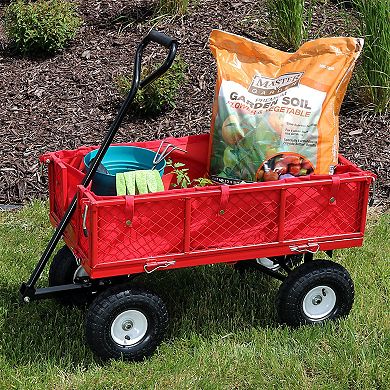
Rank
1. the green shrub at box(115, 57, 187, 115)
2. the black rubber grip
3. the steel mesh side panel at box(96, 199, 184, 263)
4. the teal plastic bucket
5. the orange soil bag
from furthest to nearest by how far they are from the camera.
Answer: the green shrub at box(115, 57, 187, 115)
the teal plastic bucket
the orange soil bag
the black rubber grip
the steel mesh side panel at box(96, 199, 184, 263)

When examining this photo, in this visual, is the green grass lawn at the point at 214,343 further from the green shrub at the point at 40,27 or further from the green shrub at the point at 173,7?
the green shrub at the point at 173,7

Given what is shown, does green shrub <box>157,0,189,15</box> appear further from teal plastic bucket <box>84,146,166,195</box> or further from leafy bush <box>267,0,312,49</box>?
teal plastic bucket <box>84,146,166,195</box>

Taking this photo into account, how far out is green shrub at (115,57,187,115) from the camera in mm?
5879

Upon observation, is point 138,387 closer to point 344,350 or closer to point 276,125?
point 344,350

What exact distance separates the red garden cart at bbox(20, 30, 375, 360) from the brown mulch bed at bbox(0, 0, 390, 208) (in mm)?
1621

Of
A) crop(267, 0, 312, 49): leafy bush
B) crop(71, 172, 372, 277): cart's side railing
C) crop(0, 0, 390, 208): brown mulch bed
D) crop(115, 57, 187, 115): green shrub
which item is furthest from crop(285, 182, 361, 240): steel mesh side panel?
crop(267, 0, 312, 49): leafy bush

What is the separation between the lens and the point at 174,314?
4.05 m

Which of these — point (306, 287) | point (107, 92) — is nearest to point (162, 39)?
point (306, 287)

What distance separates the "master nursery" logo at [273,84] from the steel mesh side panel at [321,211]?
56 centimetres

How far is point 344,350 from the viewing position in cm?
369

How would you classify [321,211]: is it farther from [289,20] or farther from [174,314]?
[289,20]

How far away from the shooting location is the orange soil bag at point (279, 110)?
390cm

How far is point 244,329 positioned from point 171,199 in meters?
0.83

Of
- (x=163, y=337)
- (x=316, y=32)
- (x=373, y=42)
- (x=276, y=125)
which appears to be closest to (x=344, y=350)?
(x=163, y=337)
